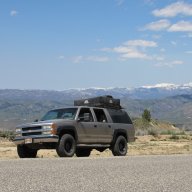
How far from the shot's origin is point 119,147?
21.7m

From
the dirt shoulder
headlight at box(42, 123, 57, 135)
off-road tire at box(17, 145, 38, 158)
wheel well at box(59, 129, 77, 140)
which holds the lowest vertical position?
the dirt shoulder

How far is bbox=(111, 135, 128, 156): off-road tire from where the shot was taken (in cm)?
2142

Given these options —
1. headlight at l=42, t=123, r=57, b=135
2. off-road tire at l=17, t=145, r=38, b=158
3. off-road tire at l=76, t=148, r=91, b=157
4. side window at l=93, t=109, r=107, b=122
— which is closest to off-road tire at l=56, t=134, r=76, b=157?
headlight at l=42, t=123, r=57, b=135

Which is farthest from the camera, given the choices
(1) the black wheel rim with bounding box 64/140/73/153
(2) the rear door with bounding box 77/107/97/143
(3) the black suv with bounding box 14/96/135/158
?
(2) the rear door with bounding box 77/107/97/143

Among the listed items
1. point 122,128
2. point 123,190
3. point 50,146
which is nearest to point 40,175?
point 123,190

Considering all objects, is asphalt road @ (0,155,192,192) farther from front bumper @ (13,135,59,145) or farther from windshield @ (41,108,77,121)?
windshield @ (41,108,77,121)

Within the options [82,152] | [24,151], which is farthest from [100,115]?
[24,151]

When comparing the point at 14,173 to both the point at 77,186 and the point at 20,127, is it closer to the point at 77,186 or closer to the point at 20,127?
the point at 77,186

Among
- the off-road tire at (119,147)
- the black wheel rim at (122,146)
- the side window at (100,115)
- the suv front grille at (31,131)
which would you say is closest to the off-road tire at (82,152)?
the off-road tire at (119,147)

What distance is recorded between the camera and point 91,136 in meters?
20.6

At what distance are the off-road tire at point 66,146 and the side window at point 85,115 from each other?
97 cm

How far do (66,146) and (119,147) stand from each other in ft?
10.3

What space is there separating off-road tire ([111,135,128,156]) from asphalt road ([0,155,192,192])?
6712 mm

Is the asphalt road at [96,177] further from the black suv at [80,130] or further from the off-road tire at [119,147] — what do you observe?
the off-road tire at [119,147]
